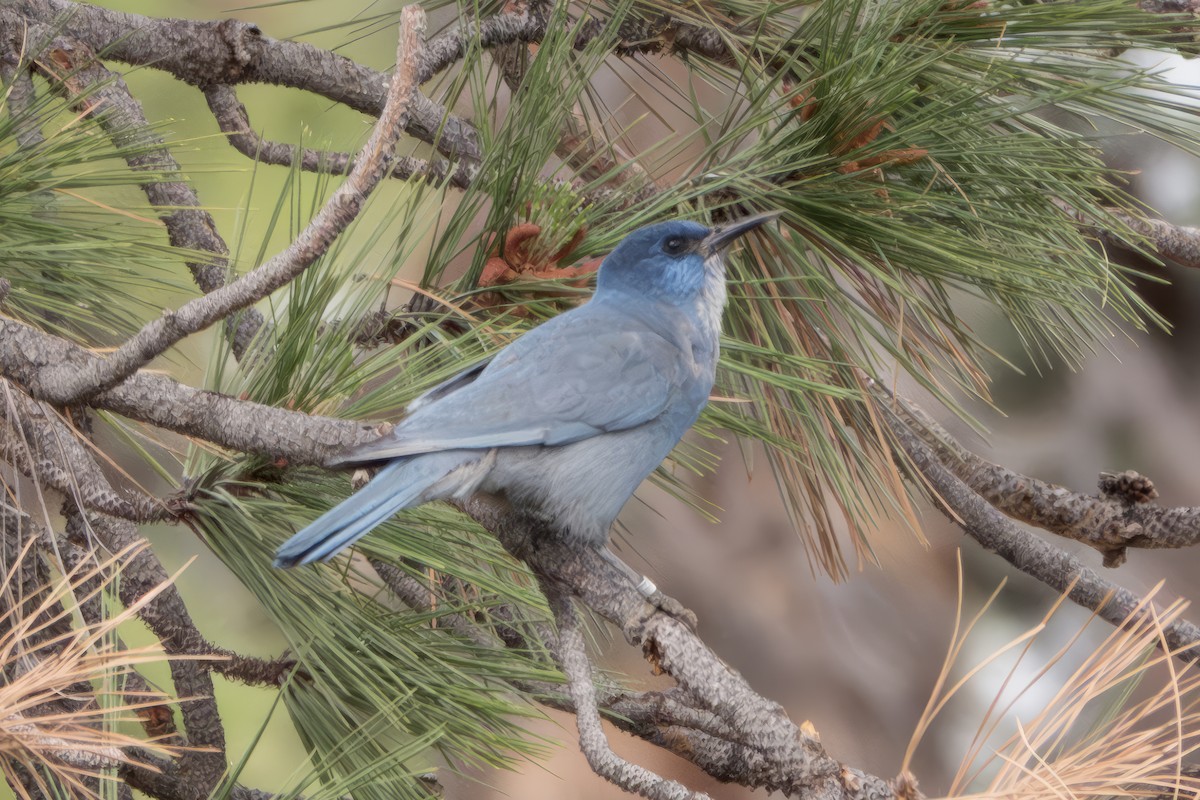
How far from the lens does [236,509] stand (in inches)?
38.5

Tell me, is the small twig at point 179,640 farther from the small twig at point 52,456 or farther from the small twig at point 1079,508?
the small twig at point 1079,508

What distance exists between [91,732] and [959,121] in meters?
0.79

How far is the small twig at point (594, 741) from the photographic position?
0.61 m

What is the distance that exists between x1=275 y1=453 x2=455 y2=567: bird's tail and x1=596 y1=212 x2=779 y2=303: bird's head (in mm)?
304

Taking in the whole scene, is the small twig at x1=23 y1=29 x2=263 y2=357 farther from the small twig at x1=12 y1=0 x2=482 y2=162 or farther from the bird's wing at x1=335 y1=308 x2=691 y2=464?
the bird's wing at x1=335 y1=308 x2=691 y2=464

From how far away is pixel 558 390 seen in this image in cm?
104

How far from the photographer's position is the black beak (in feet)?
3.40

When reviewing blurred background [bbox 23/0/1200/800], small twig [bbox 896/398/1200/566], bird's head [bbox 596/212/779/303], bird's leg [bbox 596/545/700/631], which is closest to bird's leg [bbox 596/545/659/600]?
bird's leg [bbox 596/545/700/631]

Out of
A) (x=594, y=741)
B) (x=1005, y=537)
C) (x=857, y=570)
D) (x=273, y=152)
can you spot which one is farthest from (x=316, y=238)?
(x=857, y=570)

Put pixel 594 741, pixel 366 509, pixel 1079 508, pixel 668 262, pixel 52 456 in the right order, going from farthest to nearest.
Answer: pixel 1079 508 → pixel 668 262 → pixel 52 456 → pixel 366 509 → pixel 594 741

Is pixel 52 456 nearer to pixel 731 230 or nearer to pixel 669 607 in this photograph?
pixel 669 607

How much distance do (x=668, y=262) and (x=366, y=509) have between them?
461mm

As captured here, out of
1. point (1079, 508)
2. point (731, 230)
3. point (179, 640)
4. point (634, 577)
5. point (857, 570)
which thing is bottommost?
point (857, 570)

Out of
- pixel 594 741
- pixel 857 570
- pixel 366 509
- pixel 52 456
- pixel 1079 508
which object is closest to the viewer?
pixel 594 741
